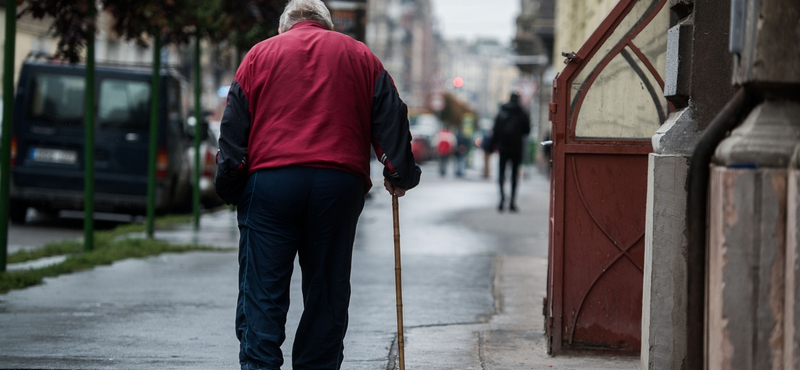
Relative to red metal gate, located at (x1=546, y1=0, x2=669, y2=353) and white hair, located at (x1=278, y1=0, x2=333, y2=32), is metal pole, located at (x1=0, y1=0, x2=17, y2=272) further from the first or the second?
red metal gate, located at (x1=546, y1=0, x2=669, y2=353)

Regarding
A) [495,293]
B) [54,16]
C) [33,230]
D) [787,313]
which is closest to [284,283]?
[787,313]

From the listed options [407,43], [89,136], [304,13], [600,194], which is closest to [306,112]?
[304,13]

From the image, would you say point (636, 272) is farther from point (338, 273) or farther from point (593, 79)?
point (338, 273)

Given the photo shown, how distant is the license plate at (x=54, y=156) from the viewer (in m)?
13.8

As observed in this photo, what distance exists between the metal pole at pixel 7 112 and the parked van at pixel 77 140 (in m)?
5.38

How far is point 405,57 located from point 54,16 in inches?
5123

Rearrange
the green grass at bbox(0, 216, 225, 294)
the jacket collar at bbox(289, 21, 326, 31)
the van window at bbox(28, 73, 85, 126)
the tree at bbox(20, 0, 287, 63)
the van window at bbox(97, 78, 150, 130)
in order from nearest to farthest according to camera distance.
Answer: the jacket collar at bbox(289, 21, 326, 31) < the green grass at bbox(0, 216, 225, 294) < the tree at bbox(20, 0, 287, 63) < the van window at bbox(28, 73, 85, 126) < the van window at bbox(97, 78, 150, 130)

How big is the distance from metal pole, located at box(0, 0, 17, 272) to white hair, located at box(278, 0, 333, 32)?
13.5 feet

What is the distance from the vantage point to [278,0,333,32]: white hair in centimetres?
462

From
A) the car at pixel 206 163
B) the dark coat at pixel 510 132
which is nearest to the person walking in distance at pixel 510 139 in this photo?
the dark coat at pixel 510 132

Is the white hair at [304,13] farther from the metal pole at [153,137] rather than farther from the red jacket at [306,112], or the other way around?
the metal pole at [153,137]

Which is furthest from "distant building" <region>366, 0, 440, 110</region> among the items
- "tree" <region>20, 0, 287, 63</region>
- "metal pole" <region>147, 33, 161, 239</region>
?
"metal pole" <region>147, 33, 161, 239</region>

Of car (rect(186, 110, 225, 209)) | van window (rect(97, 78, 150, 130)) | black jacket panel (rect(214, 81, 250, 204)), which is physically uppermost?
van window (rect(97, 78, 150, 130))

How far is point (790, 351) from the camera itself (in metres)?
3.35
